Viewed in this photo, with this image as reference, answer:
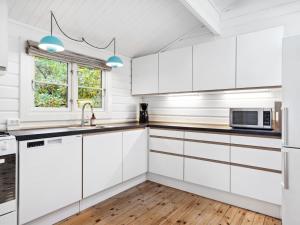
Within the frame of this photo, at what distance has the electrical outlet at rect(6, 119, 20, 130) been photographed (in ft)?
7.02

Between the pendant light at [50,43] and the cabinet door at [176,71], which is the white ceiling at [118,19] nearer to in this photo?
the cabinet door at [176,71]

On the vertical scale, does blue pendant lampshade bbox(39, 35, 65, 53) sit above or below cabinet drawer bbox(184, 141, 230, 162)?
above

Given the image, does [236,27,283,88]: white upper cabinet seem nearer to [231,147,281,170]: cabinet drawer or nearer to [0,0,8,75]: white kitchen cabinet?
[231,147,281,170]: cabinet drawer

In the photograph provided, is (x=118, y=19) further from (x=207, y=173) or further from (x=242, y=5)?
(x=207, y=173)

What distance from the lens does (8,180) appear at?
1.61 m

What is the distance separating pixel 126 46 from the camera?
3.39m

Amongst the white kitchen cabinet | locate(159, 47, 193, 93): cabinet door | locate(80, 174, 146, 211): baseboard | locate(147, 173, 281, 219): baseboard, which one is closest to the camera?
the white kitchen cabinet

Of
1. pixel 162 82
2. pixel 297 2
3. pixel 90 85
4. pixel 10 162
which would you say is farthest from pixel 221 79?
pixel 10 162

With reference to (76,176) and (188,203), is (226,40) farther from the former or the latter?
(76,176)

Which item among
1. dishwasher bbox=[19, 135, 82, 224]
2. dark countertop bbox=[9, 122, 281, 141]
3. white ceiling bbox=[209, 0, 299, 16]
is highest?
white ceiling bbox=[209, 0, 299, 16]

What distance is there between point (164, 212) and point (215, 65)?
2.04 meters

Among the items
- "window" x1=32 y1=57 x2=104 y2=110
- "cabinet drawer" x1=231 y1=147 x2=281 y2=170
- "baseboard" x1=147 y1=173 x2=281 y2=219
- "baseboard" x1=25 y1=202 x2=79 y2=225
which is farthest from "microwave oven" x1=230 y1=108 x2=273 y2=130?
"baseboard" x1=25 y1=202 x2=79 y2=225

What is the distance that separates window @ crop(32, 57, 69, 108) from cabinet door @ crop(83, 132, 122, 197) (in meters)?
0.83

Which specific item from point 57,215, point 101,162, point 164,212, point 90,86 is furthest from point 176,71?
point 57,215
